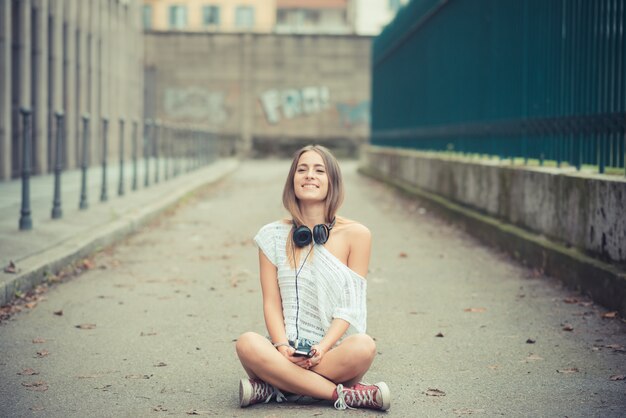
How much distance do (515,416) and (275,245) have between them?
129 cm

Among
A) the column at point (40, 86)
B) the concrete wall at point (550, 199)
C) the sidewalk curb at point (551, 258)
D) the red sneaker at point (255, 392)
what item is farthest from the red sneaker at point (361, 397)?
the column at point (40, 86)

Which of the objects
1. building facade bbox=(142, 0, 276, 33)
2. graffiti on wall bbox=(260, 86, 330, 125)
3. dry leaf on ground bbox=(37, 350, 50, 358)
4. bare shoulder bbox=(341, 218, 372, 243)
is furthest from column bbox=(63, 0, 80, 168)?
building facade bbox=(142, 0, 276, 33)

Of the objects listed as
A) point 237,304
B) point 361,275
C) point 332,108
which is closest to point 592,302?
point 237,304

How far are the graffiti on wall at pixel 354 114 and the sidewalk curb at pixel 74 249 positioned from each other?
25.9 metres

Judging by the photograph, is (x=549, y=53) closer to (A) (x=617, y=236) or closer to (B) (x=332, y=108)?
(A) (x=617, y=236)

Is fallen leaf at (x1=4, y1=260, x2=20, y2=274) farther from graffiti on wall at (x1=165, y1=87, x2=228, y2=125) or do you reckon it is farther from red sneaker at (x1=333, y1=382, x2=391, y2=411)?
graffiti on wall at (x1=165, y1=87, x2=228, y2=125)

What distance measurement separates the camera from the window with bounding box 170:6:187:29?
73.8 metres

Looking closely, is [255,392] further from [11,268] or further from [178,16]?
[178,16]

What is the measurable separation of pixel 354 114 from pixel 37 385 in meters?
36.3

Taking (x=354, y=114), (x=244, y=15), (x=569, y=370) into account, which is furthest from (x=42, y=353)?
(x=244, y=15)

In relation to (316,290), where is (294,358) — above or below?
below

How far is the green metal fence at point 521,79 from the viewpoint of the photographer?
293 inches

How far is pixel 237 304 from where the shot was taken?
6848 mm

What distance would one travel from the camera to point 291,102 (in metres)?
39.8
